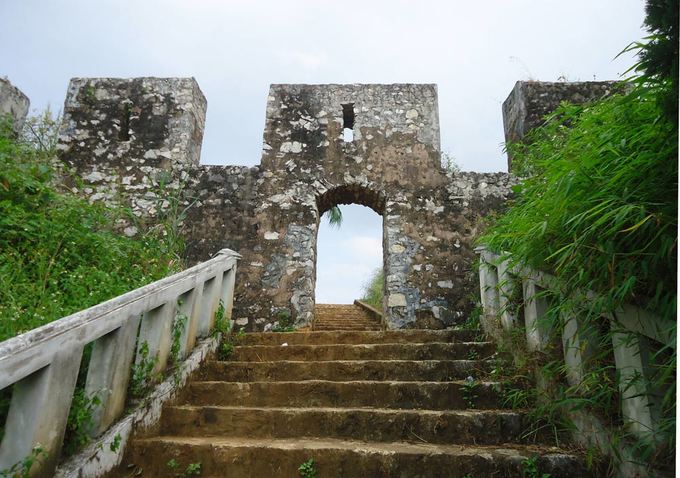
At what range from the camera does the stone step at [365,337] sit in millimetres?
3839

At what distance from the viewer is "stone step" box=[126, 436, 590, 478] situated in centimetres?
210

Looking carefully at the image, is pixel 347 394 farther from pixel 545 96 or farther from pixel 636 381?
pixel 545 96

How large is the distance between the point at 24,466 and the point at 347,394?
1799 mm

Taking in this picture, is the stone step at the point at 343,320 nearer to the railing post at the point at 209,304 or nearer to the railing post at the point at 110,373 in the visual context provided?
the railing post at the point at 209,304

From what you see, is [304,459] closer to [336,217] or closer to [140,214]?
[140,214]

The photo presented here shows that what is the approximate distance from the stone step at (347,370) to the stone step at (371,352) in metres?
0.26

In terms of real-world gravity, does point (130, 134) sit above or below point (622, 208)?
above

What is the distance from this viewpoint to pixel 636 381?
5.46ft

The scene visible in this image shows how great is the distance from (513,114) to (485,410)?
4.71 metres

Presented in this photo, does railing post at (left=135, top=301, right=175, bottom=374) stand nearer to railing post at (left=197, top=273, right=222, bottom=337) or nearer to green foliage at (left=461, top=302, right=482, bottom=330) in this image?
railing post at (left=197, top=273, right=222, bottom=337)

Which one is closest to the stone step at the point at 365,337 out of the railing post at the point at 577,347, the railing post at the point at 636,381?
the railing post at the point at 577,347

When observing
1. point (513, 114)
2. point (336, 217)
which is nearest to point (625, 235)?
point (513, 114)

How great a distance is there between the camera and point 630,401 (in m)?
1.79

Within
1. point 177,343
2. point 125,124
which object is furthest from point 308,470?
point 125,124
